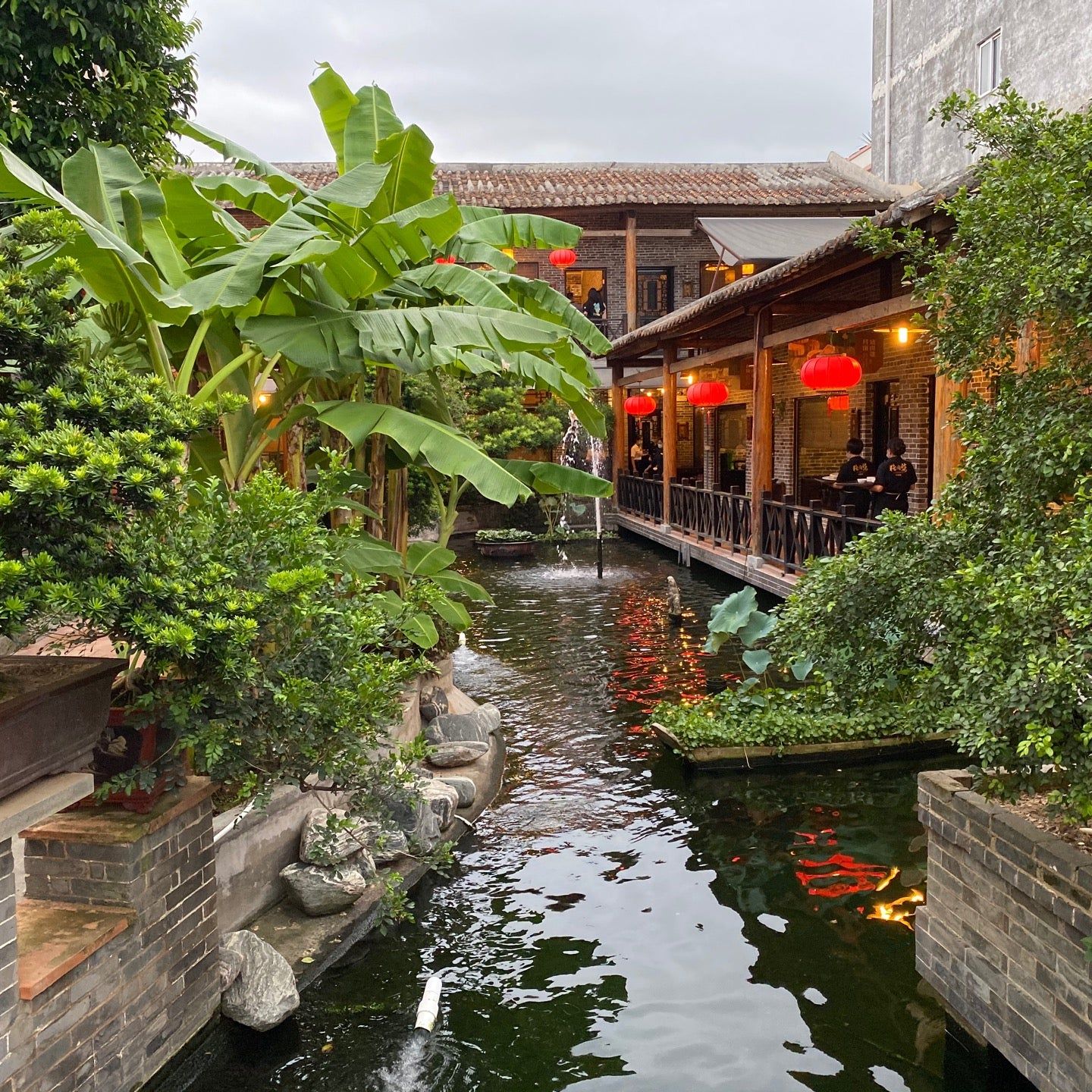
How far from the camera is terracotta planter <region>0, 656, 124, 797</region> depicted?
118 inches

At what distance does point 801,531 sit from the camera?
11680 mm

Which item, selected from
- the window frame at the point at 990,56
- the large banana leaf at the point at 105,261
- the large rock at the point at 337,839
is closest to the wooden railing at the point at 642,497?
the window frame at the point at 990,56

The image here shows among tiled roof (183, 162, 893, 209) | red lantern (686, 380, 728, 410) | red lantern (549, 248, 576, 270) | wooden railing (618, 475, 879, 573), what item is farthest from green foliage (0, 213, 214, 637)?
tiled roof (183, 162, 893, 209)

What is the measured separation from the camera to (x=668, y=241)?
25.5 metres

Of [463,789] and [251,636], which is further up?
[251,636]

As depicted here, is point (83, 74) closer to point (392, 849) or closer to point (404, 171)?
point (404, 171)

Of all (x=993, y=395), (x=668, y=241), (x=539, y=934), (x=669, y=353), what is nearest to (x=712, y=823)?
(x=539, y=934)

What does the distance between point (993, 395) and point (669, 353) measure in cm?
1325

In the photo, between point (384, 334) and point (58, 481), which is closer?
point (58, 481)

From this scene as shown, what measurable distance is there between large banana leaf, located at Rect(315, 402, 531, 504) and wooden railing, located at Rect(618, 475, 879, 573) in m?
3.67

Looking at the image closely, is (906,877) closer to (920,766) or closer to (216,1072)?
(920,766)

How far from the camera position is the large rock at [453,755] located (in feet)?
23.8

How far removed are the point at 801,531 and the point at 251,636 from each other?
→ 918 centimetres

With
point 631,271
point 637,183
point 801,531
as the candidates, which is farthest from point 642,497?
point 801,531
